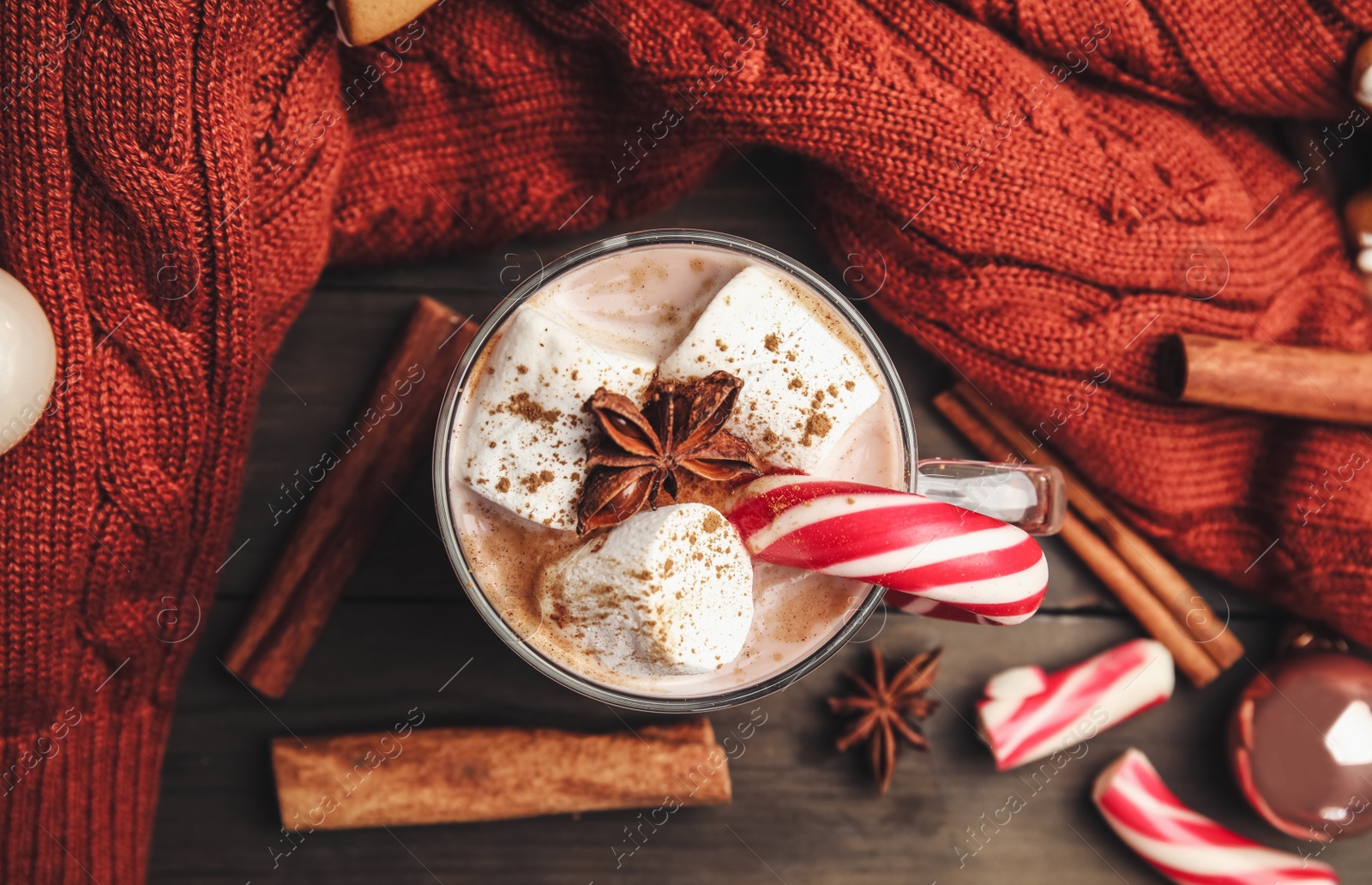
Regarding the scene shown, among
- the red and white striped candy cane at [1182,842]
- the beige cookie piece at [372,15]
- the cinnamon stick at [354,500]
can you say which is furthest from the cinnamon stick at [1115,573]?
the beige cookie piece at [372,15]

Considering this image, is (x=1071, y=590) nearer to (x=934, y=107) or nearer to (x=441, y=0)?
(x=934, y=107)

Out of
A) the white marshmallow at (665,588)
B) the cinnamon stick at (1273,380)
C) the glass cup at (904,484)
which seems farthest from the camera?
the cinnamon stick at (1273,380)

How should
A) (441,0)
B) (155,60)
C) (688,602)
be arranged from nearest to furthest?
(688,602) < (155,60) < (441,0)

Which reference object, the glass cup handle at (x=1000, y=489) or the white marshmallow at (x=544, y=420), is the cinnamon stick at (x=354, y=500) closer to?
the white marshmallow at (x=544, y=420)

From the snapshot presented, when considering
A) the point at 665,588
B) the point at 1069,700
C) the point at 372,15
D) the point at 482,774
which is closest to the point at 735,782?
the point at 482,774

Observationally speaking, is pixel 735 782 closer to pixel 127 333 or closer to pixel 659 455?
pixel 659 455

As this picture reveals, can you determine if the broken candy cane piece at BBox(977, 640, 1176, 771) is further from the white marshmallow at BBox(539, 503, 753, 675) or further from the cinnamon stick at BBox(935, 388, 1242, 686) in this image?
the white marshmallow at BBox(539, 503, 753, 675)

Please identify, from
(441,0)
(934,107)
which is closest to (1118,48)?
(934,107)

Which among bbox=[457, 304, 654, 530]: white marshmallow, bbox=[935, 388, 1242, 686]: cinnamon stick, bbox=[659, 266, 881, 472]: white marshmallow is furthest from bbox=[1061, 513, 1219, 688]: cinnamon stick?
bbox=[457, 304, 654, 530]: white marshmallow
